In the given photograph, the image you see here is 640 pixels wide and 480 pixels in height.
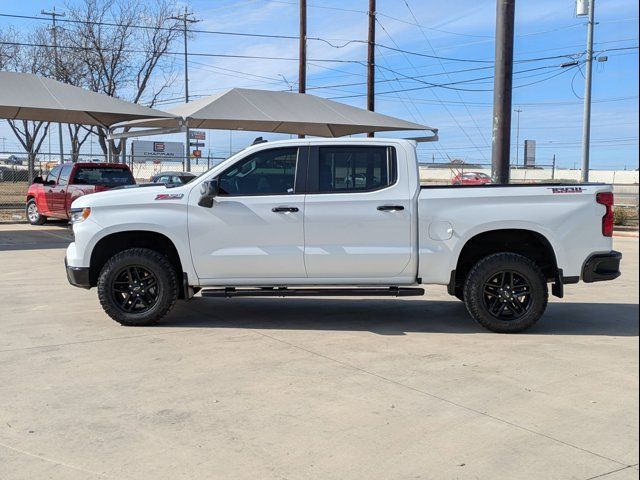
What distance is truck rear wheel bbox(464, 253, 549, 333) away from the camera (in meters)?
6.82

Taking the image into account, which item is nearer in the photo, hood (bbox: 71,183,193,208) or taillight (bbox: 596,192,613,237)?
taillight (bbox: 596,192,613,237)

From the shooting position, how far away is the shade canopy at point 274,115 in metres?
20.5

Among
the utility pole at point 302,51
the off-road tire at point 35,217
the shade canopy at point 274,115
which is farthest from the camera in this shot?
the utility pole at point 302,51

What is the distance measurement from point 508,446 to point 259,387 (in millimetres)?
1980

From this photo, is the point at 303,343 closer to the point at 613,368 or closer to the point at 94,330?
the point at 94,330

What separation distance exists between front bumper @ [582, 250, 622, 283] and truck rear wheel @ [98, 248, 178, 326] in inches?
172

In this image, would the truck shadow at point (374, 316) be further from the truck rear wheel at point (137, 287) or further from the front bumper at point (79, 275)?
the front bumper at point (79, 275)

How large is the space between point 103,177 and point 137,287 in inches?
446

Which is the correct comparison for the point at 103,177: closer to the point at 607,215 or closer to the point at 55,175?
the point at 55,175

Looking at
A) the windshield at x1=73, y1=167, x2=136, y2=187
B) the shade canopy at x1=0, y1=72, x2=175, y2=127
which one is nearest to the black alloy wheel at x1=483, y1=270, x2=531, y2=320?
the windshield at x1=73, y1=167, x2=136, y2=187

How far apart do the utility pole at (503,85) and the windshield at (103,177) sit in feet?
33.9

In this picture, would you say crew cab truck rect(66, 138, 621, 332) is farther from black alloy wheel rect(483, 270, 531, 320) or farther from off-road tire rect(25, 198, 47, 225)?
off-road tire rect(25, 198, 47, 225)

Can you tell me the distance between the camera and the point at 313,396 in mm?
4969

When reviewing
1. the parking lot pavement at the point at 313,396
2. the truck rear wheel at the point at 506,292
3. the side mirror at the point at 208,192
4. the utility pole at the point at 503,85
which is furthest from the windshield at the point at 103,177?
the truck rear wheel at the point at 506,292
